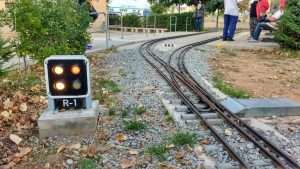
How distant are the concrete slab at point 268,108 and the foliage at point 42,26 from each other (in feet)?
13.7

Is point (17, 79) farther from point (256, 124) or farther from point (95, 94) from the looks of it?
point (256, 124)

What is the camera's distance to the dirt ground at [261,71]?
793cm

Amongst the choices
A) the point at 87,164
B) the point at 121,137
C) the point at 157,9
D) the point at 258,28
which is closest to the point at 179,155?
the point at 121,137

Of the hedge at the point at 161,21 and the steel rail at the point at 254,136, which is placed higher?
the hedge at the point at 161,21

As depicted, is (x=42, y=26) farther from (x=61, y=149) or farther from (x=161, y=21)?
(x=161, y=21)

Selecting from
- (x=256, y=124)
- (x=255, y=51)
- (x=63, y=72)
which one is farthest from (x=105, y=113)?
(x=255, y=51)

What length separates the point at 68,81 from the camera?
5.10 m

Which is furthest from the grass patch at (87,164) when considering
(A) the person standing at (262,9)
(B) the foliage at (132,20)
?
(B) the foliage at (132,20)

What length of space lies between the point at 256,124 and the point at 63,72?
254 centimetres

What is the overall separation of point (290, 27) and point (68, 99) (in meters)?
10.1

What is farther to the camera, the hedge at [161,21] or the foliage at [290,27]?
the hedge at [161,21]

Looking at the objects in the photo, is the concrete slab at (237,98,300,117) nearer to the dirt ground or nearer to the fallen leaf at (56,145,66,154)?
the dirt ground

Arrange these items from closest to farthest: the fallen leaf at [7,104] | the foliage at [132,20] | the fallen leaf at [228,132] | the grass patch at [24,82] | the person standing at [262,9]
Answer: the fallen leaf at [228,132] < the fallen leaf at [7,104] < the grass patch at [24,82] < the person standing at [262,9] < the foliage at [132,20]

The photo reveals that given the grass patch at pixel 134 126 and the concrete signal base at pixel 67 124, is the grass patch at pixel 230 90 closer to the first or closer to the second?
the grass patch at pixel 134 126
